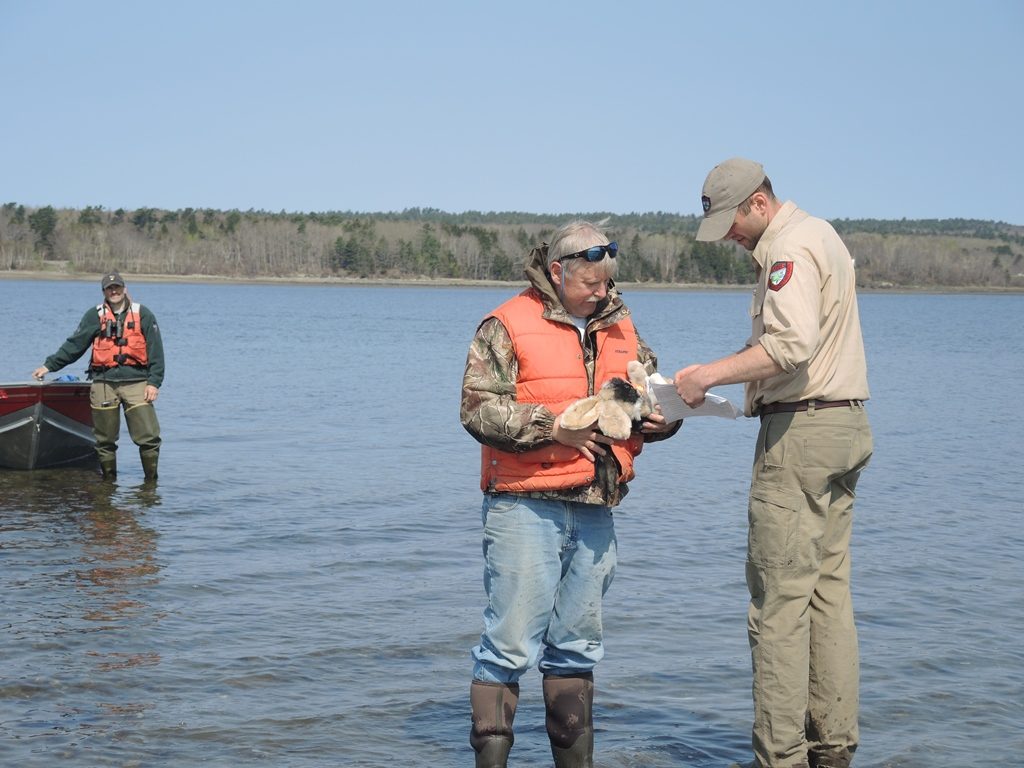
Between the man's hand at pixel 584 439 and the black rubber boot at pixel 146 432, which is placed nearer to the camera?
the man's hand at pixel 584 439

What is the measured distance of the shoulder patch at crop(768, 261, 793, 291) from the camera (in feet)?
14.7

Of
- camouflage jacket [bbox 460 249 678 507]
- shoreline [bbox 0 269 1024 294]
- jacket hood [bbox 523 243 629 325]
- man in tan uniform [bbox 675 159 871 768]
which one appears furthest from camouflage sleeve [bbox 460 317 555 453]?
shoreline [bbox 0 269 1024 294]

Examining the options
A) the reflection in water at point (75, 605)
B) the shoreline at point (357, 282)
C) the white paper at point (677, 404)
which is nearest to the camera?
the white paper at point (677, 404)

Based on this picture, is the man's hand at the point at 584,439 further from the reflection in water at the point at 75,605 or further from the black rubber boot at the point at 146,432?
the black rubber boot at the point at 146,432

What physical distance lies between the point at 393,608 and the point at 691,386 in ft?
13.8

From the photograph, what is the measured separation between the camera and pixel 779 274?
4.49m

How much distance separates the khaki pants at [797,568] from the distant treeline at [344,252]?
461 ft

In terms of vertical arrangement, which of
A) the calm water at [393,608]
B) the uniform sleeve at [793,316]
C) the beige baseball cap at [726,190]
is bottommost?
the calm water at [393,608]

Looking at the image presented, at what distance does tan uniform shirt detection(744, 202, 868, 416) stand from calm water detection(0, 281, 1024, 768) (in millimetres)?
1892

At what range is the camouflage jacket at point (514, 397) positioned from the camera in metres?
4.38

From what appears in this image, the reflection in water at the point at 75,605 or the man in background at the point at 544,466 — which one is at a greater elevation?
the man in background at the point at 544,466

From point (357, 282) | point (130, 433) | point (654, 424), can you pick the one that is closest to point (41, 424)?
point (130, 433)

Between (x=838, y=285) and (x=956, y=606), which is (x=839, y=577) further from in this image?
(x=956, y=606)

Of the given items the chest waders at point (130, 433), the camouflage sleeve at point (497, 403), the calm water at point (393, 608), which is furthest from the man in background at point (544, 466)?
the chest waders at point (130, 433)
